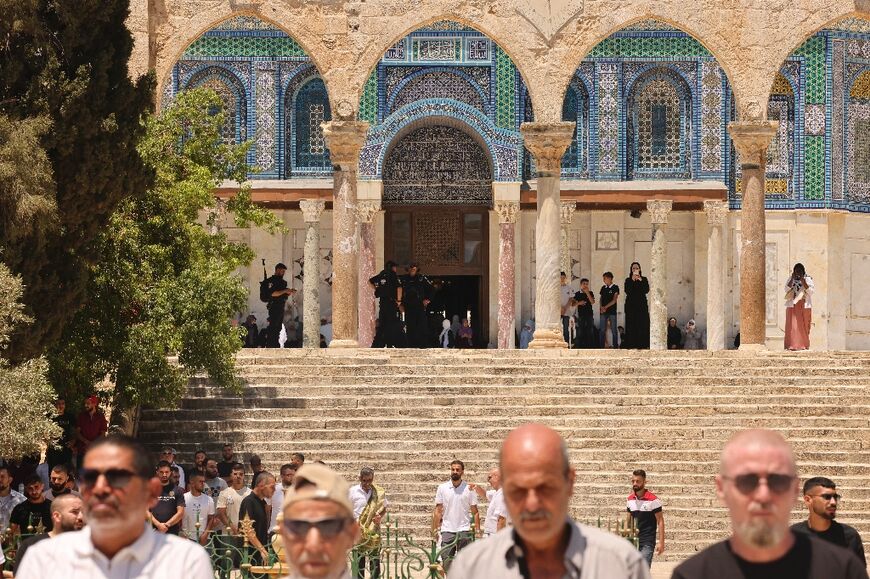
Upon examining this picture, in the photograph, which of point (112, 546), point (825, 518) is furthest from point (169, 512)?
point (112, 546)

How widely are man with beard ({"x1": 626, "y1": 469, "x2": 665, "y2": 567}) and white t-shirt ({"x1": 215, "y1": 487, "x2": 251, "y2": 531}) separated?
2.92m

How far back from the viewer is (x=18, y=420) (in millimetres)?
12750

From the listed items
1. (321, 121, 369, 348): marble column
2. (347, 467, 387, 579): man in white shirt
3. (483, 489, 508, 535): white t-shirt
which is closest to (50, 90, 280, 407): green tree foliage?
(321, 121, 369, 348): marble column

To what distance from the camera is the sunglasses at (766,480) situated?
164 inches

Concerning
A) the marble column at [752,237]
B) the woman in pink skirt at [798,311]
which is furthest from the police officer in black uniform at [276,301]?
the woman in pink skirt at [798,311]

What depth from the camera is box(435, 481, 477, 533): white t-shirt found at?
1334 centimetres

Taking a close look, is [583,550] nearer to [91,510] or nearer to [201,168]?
[91,510]

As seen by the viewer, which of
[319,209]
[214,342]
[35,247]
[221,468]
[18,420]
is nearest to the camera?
[18,420]

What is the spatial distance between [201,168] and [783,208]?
37.7 ft

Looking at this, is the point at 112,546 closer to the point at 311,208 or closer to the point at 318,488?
the point at 318,488

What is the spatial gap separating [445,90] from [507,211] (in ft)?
7.17

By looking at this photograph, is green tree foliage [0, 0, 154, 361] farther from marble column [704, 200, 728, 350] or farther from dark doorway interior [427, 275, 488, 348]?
dark doorway interior [427, 275, 488, 348]

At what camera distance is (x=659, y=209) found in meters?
27.0

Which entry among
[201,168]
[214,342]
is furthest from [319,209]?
[214,342]
